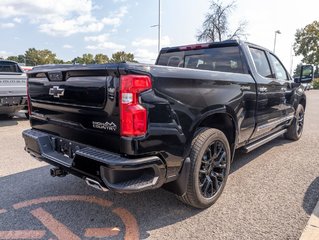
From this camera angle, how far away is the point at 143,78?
2.42 m

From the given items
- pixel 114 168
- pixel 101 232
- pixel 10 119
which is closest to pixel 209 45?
pixel 114 168

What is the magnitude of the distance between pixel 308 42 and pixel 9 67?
2221 inches

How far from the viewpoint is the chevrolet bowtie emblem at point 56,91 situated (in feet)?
9.77

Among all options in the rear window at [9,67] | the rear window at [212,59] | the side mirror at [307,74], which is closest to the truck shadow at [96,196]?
the rear window at [212,59]

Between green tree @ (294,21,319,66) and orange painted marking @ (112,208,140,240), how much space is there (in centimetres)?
5899

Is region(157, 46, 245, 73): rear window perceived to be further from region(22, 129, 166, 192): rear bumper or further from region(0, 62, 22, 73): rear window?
region(0, 62, 22, 73): rear window

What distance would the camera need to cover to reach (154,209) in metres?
3.24

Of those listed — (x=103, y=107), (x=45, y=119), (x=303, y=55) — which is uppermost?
(x=303, y=55)

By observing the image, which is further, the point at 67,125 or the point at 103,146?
the point at 67,125

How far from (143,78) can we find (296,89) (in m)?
4.65

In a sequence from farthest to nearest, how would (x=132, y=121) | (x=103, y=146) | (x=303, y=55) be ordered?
(x=303, y=55)
(x=103, y=146)
(x=132, y=121)

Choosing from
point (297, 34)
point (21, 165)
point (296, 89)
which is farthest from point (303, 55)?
point (21, 165)

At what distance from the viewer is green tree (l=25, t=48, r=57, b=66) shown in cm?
6694

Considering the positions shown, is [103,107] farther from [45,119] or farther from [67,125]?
[45,119]
